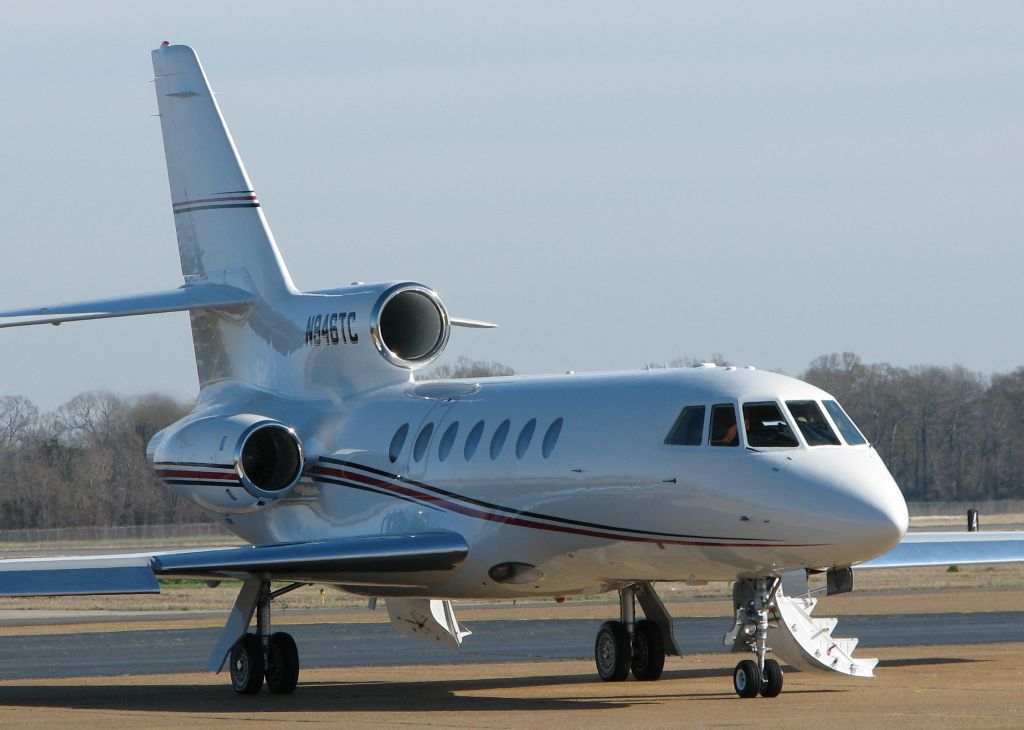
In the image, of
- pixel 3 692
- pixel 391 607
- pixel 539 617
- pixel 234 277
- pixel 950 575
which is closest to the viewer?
pixel 3 692

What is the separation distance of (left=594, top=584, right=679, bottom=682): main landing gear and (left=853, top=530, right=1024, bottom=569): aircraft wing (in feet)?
9.05

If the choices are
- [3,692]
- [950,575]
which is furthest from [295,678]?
[950,575]

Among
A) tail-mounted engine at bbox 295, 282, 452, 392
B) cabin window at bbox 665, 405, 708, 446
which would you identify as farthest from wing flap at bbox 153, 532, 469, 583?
tail-mounted engine at bbox 295, 282, 452, 392

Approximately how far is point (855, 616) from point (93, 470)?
4129cm

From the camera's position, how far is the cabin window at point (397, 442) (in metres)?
21.1

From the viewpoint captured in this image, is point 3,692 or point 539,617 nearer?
point 3,692

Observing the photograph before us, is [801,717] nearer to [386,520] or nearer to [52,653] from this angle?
[386,520]

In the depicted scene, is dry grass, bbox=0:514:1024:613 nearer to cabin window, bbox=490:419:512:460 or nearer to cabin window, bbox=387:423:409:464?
cabin window, bbox=387:423:409:464

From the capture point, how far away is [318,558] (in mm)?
19391

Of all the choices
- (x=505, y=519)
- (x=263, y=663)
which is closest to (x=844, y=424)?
(x=505, y=519)

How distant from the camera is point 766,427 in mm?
17250

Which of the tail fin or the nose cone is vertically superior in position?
the tail fin

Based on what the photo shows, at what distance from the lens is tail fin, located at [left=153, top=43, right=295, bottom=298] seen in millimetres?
23984

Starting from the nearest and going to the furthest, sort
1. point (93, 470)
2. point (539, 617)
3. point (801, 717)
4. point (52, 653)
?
1. point (801, 717)
2. point (52, 653)
3. point (539, 617)
4. point (93, 470)
